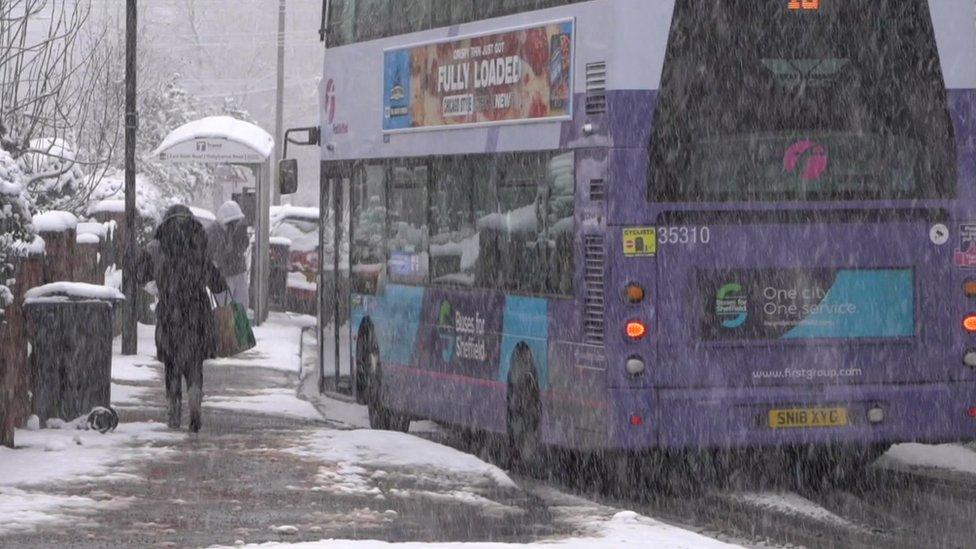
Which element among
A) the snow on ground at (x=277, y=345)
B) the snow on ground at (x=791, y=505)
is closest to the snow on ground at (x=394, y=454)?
the snow on ground at (x=791, y=505)

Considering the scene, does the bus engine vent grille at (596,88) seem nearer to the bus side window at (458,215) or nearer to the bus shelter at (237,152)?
the bus side window at (458,215)

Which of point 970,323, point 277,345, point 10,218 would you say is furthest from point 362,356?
point 277,345

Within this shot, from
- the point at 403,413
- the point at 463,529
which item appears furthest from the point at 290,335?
the point at 463,529

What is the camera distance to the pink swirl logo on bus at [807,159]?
12891mm

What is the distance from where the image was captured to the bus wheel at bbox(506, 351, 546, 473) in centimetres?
1403

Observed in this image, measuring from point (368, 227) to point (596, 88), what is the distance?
5.26 meters

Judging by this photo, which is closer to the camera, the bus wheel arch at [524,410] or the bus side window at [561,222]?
the bus side window at [561,222]

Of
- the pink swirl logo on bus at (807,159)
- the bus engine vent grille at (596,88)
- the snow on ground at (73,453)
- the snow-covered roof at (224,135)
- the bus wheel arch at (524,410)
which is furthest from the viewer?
the snow-covered roof at (224,135)

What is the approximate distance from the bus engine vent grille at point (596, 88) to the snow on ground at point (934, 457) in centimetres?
387

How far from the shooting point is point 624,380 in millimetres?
12680

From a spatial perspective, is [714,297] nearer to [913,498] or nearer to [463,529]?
[913,498]

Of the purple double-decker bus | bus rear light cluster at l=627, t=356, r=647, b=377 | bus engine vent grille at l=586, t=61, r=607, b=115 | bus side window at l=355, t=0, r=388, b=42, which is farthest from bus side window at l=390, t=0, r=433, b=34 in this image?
bus rear light cluster at l=627, t=356, r=647, b=377

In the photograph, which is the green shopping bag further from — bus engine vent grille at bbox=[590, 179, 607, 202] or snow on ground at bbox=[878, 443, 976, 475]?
snow on ground at bbox=[878, 443, 976, 475]

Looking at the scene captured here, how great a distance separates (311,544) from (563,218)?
167 inches
